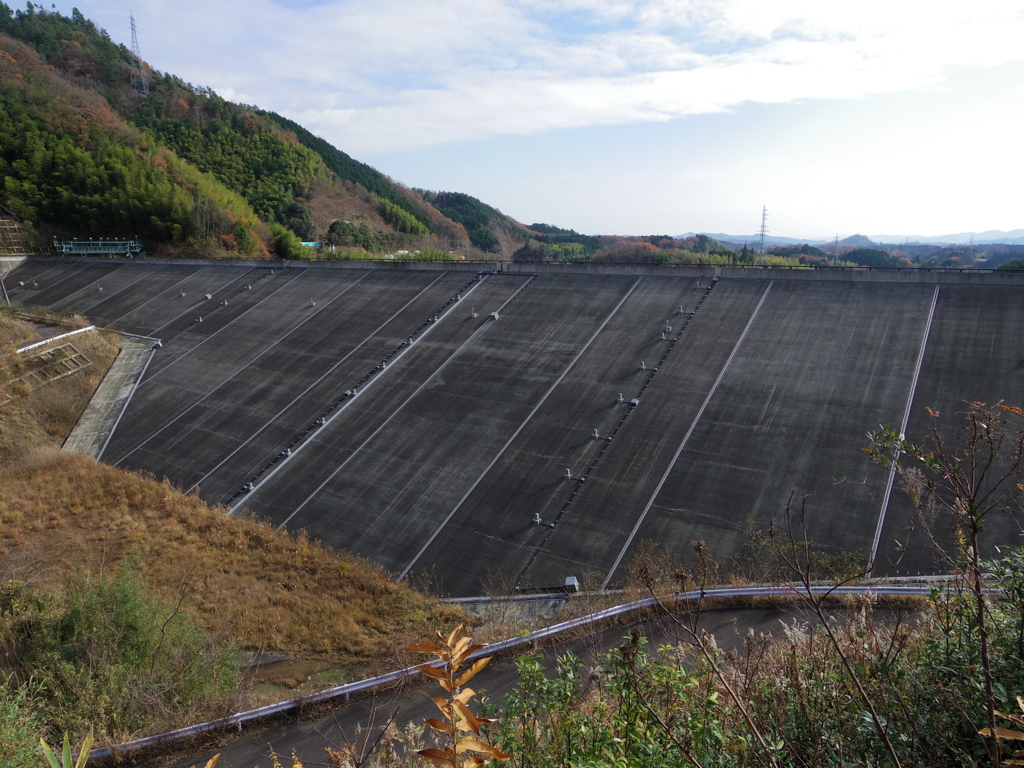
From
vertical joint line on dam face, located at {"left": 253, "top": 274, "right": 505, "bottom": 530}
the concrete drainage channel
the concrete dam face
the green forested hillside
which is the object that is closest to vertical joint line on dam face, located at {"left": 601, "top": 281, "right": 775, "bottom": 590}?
the concrete dam face

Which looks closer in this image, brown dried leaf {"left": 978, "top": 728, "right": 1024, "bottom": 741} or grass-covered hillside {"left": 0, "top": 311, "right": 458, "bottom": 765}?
brown dried leaf {"left": 978, "top": 728, "right": 1024, "bottom": 741}

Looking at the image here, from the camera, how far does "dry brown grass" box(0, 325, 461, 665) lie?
1231cm

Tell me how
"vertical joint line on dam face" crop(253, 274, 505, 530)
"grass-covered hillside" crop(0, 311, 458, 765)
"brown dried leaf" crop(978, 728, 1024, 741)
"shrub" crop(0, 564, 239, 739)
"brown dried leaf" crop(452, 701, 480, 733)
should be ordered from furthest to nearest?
1. "vertical joint line on dam face" crop(253, 274, 505, 530)
2. "grass-covered hillside" crop(0, 311, 458, 765)
3. "shrub" crop(0, 564, 239, 739)
4. "brown dried leaf" crop(452, 701, 480, 733)
5. "brown dried leaf" crop(978, 728, 1024, 741)

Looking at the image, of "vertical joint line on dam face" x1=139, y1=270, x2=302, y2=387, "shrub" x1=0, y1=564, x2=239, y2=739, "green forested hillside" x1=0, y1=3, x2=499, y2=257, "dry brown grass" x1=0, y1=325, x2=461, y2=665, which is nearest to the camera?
"shrub" x1=0, y1=564, x2=239, y2=739

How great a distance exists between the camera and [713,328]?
2023 centimetres

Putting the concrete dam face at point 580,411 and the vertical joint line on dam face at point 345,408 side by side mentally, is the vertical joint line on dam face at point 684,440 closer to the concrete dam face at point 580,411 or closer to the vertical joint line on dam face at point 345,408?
the concrete dam face at point 580,411

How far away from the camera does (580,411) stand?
18.2m

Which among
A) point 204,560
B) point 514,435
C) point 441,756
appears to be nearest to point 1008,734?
point 441,756

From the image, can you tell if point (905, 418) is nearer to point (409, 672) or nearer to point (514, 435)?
point (514, 435)

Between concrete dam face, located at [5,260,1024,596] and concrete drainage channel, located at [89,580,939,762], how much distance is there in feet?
8.11

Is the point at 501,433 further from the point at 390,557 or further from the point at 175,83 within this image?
the point at 175,83

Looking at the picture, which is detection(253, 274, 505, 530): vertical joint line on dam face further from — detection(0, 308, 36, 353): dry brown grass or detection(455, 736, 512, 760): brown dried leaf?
detection(0, 308, 36, 353): dry brown grass

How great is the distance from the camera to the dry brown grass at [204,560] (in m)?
12.3

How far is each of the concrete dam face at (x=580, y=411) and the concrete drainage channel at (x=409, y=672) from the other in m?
2.47
